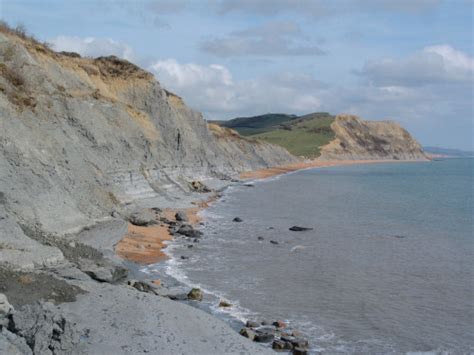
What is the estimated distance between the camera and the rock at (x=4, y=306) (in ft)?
44.2

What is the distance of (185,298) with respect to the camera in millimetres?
20031

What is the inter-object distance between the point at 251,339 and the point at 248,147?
4089 inches

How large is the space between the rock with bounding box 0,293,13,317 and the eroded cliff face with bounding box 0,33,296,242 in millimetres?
6449

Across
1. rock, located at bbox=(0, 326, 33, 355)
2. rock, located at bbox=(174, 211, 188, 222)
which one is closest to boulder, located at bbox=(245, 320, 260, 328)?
rock, located at bbox=(0, 326, 33, 355)

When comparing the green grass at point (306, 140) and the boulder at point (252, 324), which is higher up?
the green grass at point (306, 140)

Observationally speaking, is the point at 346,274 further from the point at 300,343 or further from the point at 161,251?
the point at 161,251

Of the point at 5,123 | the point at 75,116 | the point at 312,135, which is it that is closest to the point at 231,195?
the point at 75,116

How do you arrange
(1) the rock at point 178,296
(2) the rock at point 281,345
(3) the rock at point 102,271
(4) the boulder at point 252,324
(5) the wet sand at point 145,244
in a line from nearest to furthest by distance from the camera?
(2) the rock at point 281,345
(4) the boulder at point 252,324
(3) the rock at point 102,271
(1) the rock at point 178,296
(5) the wet sand at point 145,244

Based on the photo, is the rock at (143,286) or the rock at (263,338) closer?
the rock at (263,338)

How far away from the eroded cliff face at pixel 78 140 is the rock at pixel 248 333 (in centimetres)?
982

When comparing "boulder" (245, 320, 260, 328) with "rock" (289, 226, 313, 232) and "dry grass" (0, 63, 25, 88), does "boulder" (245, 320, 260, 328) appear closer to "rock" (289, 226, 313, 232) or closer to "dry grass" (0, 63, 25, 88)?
"rock" (289, 226, 313, 232)

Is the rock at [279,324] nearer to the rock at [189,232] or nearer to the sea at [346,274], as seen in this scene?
the sea at [346,274]

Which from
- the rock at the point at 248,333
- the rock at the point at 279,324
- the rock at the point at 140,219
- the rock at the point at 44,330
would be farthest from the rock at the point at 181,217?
the rock at the point at 44,330

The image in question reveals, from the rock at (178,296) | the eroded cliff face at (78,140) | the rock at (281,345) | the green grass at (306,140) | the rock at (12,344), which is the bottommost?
the rock at (281,345)
